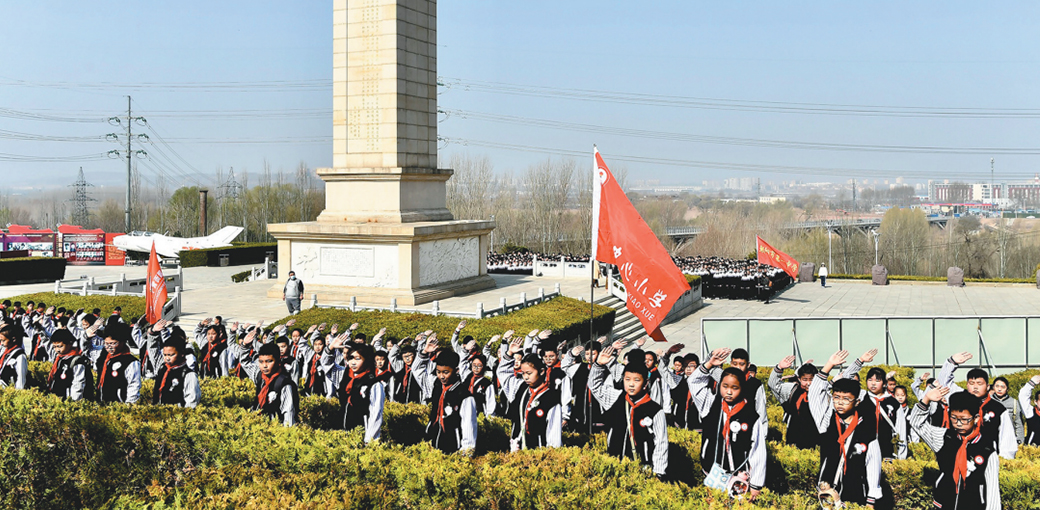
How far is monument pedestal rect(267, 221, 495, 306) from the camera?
18.0 meters

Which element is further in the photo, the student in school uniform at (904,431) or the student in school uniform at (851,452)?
the student in school uniform at (904,431)

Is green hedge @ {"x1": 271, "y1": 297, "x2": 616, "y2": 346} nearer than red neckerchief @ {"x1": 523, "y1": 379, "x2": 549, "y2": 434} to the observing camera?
No

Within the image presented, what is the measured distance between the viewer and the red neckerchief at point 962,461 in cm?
540

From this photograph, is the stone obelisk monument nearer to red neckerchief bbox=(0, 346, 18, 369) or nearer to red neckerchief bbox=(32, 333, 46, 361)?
red neckerchief bbox=(32, 333, 46, 361)

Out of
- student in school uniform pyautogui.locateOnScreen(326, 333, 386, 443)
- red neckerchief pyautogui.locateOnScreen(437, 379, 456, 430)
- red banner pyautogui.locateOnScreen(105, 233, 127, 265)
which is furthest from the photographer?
red banner pyautogui.locateOnScreen(105, 233, 127, 265)

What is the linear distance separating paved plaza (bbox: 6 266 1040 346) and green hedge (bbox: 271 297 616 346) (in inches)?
64.3

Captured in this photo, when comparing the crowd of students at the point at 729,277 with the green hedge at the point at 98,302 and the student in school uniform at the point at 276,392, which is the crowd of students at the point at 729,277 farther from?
the student in school uniform at the point at 276,392

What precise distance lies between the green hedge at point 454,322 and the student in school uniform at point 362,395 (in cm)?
581

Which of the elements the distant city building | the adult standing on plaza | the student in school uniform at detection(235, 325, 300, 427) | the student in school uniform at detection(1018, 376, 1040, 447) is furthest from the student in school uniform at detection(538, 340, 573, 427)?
the distant city building

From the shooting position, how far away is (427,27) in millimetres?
19250

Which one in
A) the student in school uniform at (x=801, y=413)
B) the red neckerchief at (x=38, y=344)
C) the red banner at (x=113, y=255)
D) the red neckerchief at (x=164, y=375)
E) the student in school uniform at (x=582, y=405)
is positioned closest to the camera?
the student in school uniform at (x=801, y=413)

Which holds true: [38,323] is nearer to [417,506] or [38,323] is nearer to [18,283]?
[417,506]

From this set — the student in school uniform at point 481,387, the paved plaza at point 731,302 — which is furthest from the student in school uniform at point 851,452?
the paved plaza at point 731,302

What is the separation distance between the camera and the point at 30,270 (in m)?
27.7
